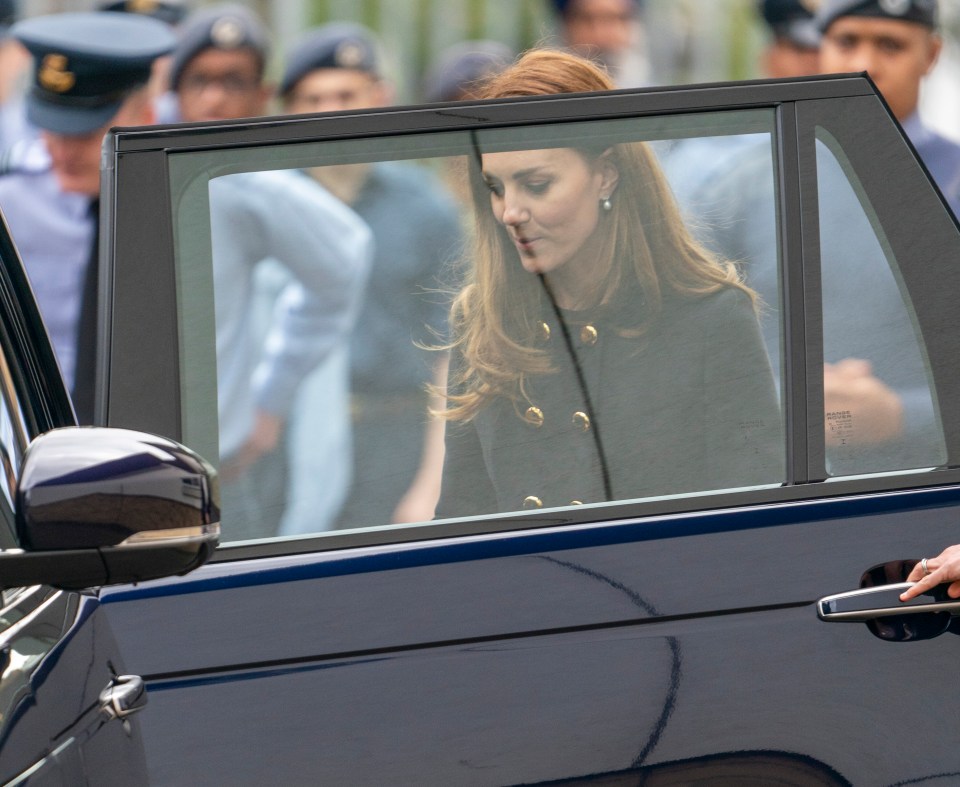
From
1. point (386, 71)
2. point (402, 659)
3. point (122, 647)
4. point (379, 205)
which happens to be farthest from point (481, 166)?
point (386, 71)

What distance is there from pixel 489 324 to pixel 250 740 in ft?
2.11

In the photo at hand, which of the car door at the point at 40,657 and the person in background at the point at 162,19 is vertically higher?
the person in background at the point at 162,19

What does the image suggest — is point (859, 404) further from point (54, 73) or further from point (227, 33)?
point (54, 73)

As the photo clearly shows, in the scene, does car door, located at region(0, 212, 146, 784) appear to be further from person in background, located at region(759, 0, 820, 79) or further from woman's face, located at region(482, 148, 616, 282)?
person in background, located at region(759, 0, 820, 79)

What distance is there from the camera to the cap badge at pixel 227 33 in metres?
4.20

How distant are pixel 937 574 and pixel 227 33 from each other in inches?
123

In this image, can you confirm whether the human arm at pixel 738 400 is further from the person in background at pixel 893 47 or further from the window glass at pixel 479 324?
the person in background at pixel 893 47

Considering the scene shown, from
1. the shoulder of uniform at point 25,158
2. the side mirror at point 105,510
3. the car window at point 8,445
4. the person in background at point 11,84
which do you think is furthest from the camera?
the shoulder of uniform at point 25,158

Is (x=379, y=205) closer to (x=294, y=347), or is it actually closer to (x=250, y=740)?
(x=294, y=347)

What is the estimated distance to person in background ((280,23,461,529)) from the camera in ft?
6.00

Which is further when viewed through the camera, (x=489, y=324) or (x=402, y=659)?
(x=489, y=324)

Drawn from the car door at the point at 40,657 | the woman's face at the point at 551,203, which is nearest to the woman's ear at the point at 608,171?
the woman's face at the point at 551,203

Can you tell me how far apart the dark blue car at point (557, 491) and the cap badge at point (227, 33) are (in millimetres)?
2492

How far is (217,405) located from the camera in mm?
1823
